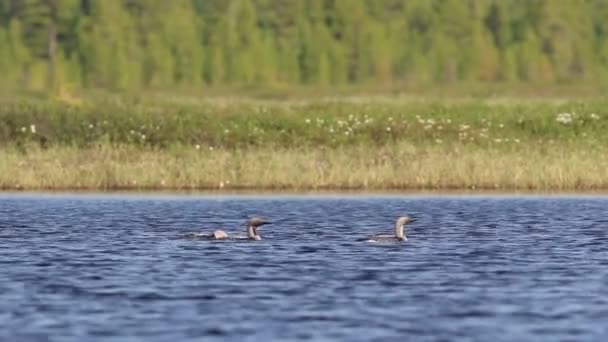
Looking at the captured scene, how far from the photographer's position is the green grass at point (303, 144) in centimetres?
3741

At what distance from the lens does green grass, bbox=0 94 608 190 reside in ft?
123

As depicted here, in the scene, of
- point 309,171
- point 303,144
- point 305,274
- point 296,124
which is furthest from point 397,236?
point 296,124

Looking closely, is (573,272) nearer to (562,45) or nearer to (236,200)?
(236,200)

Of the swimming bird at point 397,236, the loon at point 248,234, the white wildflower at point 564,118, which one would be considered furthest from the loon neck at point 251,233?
the white wildflower at point 564,118

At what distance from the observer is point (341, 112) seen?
47875 millimetres

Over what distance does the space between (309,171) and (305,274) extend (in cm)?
1561

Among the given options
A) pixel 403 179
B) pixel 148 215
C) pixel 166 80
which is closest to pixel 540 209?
pixel 403 179

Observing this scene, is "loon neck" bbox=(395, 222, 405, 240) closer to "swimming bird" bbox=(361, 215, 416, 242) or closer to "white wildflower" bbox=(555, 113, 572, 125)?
"swimming bird" bbox=(361, 215, 416, 242)

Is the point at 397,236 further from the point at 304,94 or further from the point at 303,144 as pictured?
the point at 304,94

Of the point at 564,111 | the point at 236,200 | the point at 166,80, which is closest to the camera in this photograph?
the point at 236,200

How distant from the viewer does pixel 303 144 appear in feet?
145

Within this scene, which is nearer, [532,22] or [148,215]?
[148,215]

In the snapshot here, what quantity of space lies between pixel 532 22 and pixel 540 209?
78.3 meters

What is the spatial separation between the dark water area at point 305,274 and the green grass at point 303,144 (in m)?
2.34
